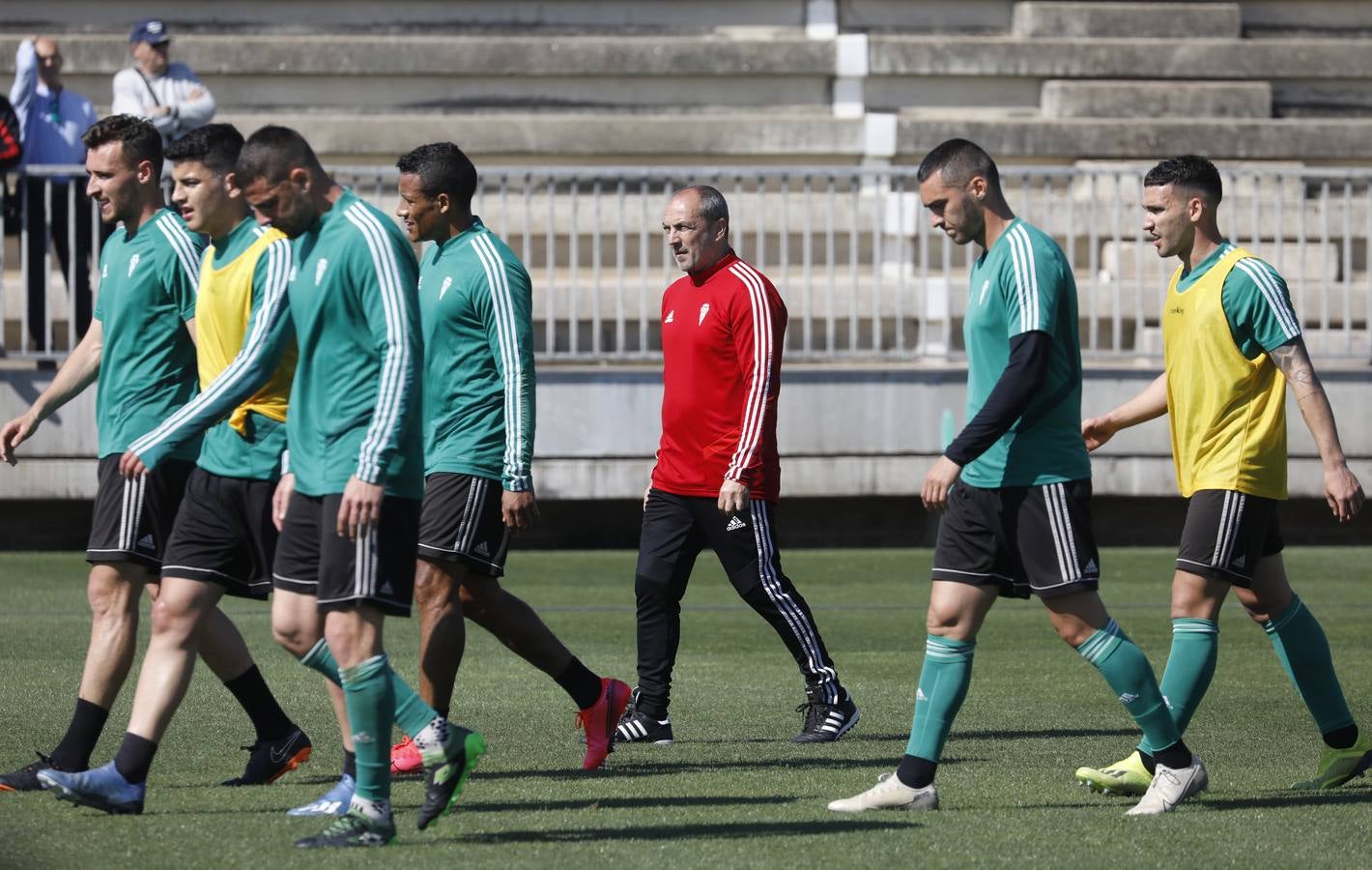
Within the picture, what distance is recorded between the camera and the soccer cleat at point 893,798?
18.9 ft

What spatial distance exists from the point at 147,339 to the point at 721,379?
215cm

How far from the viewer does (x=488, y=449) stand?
652 cm

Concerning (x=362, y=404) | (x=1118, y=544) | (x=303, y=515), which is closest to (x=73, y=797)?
(x=303, y=515)

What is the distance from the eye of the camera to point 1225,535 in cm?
609

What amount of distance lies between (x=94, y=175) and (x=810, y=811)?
2865mm

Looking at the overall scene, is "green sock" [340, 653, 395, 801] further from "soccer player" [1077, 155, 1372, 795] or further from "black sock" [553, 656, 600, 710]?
"soccer player" [1077, 155, 1372, 795]

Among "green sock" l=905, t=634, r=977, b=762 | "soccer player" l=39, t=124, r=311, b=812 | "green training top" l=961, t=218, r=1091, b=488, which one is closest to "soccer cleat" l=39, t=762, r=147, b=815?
"soccer player" l=39, t=124, r=311, b=812

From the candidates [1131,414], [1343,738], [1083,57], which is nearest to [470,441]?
[1131,414]

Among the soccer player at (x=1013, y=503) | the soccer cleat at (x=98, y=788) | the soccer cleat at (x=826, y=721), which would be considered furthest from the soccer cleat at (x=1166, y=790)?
the soccer cleat at (x=98, y=788)

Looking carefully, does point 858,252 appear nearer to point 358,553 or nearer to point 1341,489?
point 1341,489

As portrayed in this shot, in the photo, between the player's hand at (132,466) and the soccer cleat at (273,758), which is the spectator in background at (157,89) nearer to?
the soccer cleat at (273,758)

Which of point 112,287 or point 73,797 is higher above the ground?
point 112,287

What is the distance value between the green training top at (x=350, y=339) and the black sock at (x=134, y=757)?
0.87 meters

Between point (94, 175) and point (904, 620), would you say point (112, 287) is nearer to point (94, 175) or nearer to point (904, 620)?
point (94, 175)
